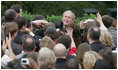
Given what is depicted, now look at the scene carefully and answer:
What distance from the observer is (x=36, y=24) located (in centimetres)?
976

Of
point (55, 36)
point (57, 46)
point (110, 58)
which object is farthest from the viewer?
point (55, 36)

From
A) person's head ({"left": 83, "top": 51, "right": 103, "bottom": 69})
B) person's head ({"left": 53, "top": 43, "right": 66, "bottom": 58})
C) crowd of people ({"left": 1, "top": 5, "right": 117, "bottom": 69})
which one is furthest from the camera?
person's head ({"left": 53, "top": 43, "right": 66, "bottom": 58})

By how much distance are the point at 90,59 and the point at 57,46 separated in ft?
2.16

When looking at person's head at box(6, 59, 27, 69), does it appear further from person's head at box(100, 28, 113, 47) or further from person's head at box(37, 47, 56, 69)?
person's head at box(100, 28, 113, 47)

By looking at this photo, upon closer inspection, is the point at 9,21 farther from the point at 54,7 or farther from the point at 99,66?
the point at 54,7

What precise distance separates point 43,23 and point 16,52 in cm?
209

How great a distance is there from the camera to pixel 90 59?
6.68m

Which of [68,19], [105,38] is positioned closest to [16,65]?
[105,38]

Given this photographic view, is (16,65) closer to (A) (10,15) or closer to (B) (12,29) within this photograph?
(B) (12,29)

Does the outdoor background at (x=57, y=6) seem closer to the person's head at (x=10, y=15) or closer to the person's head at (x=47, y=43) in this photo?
the person's head at (x=10, y=15)

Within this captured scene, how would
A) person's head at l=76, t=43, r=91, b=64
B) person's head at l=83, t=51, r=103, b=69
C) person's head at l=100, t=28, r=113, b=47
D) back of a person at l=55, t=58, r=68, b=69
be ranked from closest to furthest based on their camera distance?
person's head at l=83, t=51, r=103, b=69
back of a person at l=55, t=58, r=68, b=69
person's head at l=76, t=43, r=91, b=64
person's head at l=100, t=28, r=113, b=47

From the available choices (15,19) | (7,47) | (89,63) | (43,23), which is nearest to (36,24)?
(43,23)

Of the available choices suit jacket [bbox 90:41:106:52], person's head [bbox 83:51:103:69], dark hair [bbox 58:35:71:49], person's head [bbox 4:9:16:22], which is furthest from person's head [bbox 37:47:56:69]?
person's head [bbox 4:9:16:22]

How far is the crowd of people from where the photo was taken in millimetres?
6559
